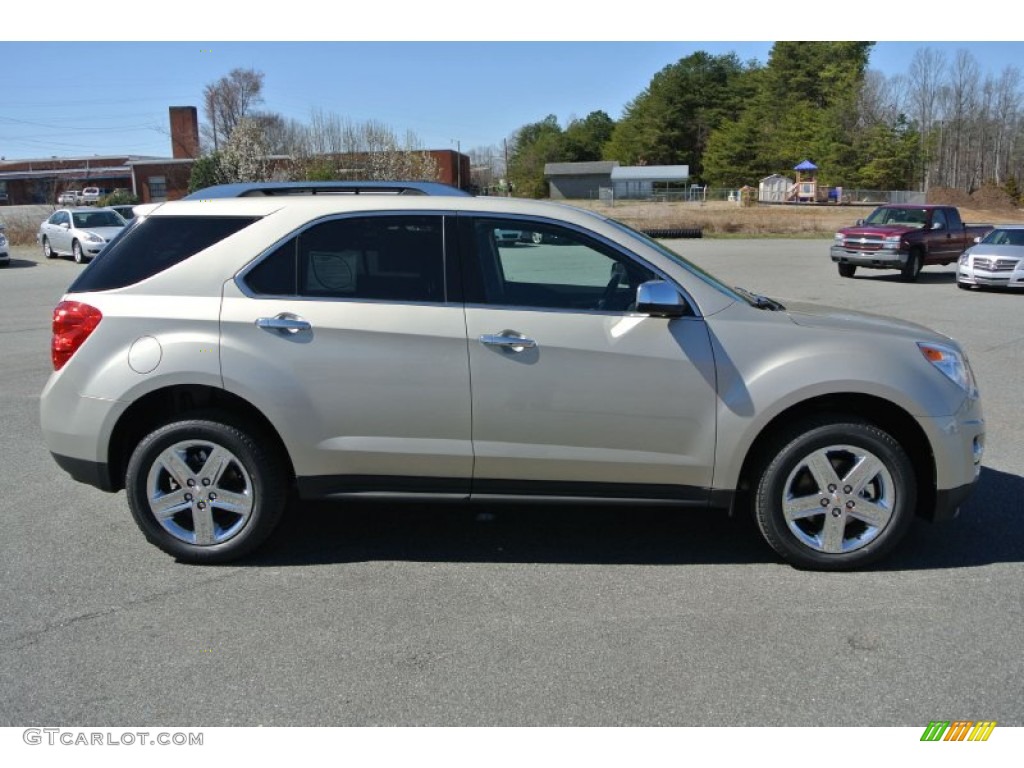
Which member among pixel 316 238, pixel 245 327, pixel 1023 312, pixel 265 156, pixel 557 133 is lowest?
pixel 1023 312

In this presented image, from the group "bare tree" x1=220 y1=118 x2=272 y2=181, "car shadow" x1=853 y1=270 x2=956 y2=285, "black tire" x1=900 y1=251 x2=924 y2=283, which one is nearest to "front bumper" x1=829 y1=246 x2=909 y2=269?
"black tire" x1=900 y1=251 x2=924 y2=283

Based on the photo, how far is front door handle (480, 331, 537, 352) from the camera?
166 inches

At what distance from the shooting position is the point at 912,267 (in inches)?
832

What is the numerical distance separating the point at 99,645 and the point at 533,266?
3.07m

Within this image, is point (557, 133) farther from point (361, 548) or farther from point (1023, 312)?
point (361, 548)

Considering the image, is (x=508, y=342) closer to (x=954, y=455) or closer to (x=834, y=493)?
(x=834, y=493)

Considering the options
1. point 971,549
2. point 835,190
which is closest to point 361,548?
point 971,549

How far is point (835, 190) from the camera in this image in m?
80.2

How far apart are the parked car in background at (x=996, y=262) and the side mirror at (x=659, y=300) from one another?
16939mm

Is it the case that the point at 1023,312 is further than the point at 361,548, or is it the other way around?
the point at 1023,312

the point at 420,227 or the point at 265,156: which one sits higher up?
the point at 265,156

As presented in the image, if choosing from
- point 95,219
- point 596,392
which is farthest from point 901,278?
point 95,219

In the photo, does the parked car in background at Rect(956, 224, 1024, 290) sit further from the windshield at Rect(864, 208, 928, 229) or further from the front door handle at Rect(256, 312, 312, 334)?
the front door handle at Rect(256, 312, 312, 334)

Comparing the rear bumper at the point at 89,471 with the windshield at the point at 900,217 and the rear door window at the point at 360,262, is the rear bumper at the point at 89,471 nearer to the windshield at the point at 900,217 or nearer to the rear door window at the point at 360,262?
the rear door window at the point at 360,262
